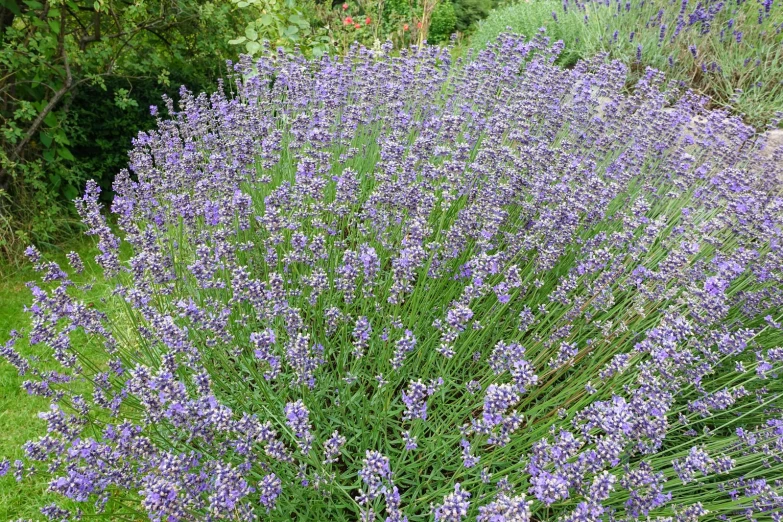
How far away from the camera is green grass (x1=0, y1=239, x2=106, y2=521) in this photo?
2.46 meters

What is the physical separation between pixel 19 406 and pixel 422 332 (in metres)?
2.63

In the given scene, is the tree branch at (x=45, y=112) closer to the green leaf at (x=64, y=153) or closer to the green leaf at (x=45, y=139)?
the green leaf at (x=45, y=139)

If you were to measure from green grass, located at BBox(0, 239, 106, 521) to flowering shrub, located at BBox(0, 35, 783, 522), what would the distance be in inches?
13.0

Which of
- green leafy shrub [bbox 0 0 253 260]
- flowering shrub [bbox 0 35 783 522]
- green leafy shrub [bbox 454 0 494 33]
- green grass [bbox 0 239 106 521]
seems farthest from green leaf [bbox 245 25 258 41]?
green leafy shrub [bbox 454 0 494 33]

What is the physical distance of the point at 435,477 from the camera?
1.97 m

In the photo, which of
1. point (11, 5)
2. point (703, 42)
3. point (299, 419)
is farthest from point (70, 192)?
point (703, 42)

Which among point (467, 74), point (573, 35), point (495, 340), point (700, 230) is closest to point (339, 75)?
point (467, 74)

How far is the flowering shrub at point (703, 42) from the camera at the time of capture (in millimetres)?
6367

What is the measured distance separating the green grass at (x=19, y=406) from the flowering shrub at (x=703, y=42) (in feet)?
22.1

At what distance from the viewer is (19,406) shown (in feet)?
9.96

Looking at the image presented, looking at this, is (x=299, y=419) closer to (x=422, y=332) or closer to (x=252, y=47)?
(x=422, y=332)

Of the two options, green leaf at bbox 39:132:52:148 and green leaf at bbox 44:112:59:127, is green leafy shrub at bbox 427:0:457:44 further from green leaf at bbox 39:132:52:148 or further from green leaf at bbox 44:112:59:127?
green leaf at bbox 39:132:52:148

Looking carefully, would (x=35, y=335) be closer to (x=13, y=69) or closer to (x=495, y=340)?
(x=495, y=340)

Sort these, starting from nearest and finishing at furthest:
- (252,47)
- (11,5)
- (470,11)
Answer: (11,5) → (252,47) → (470,11)
